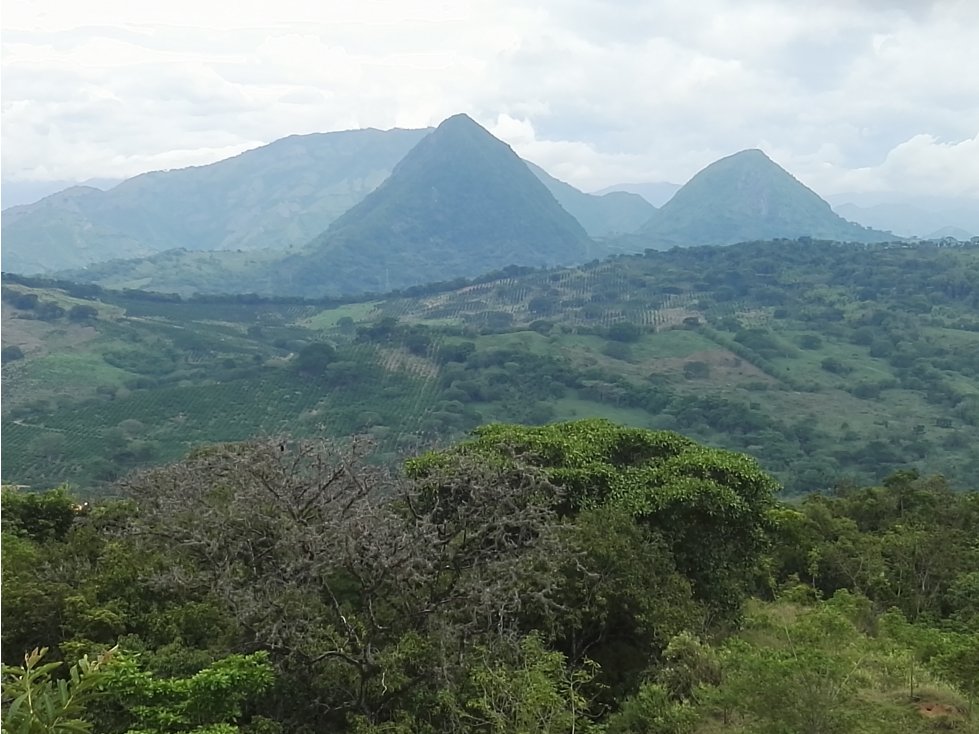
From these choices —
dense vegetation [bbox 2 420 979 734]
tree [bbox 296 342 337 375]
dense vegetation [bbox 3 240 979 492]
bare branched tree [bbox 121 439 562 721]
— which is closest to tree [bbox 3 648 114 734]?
dense vegetation [bbox 2 420 979 734]

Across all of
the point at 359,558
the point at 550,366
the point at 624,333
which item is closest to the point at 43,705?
the point at 359,558

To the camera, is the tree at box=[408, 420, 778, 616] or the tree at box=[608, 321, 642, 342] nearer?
the tree at box=[408, 420, 778, 616]

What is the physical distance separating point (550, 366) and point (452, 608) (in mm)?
81273

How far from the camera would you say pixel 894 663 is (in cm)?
792

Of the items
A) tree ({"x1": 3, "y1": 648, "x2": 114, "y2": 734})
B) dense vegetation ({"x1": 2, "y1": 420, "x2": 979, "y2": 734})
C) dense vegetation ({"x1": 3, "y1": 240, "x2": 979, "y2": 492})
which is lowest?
dense vegetation ({"x1": 3, "y1": 240, "x2": 979, "y2": 492})

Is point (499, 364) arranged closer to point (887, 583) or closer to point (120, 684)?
point (887, 583)

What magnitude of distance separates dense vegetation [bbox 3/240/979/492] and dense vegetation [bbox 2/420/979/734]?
3350 centimetres

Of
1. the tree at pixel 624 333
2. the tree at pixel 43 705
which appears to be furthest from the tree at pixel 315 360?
the tree at pixel 43 705

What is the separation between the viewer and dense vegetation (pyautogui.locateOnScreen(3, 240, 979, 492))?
6569 cm

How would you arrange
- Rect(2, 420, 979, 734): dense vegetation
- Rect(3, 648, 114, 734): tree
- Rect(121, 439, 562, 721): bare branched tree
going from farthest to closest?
Rect(121, 439, 562, 721): bare branched tree < Rect(2, 420, 979, 734): dense vegetation < Rect(3, 648, 114, 734): tree

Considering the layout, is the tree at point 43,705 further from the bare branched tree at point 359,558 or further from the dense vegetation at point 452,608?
the bare branched tree at point 359,558

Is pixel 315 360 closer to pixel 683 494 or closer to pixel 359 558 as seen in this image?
pixel 683 494

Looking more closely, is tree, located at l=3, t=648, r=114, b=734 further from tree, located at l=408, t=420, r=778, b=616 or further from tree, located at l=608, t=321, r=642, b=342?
tree, located at l=608, t=321, r=642, b=342

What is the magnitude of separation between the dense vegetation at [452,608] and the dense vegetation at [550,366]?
3350 cm
